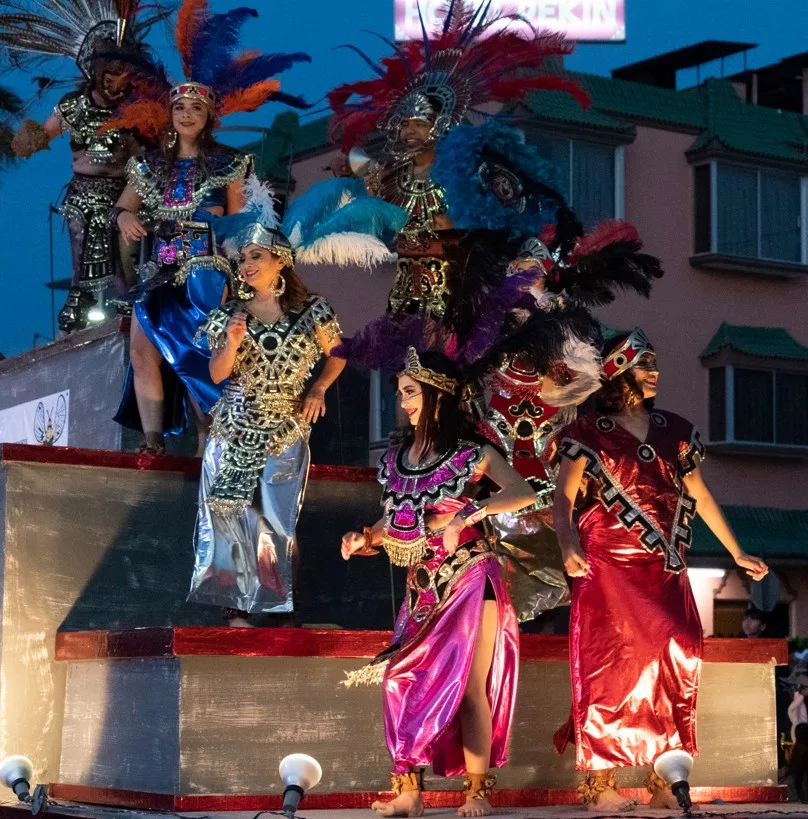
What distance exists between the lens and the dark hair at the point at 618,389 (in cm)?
669

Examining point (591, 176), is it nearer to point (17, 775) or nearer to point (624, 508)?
point (624, 508)

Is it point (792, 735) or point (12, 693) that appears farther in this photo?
point (792, 735)

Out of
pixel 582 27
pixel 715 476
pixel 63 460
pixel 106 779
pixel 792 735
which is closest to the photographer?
pixel 106 779

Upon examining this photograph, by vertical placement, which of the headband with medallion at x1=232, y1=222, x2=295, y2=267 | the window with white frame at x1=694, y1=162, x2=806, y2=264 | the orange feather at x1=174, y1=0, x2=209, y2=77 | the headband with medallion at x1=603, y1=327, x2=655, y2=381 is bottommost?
the headband with medallion at x1=603, y1=327, x2=655, y2=381

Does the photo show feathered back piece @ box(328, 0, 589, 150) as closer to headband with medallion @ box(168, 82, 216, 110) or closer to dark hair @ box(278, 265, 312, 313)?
headband with medallion @ box(168, 82, 216, 110)

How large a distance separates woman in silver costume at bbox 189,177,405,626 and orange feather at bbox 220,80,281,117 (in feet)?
3.21

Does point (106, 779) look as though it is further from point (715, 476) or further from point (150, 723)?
point (715, 476)

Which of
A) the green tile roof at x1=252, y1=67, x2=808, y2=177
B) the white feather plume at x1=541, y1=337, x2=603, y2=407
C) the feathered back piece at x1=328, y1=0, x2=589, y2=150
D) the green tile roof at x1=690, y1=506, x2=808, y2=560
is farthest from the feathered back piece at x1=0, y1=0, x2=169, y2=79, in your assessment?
the green tile roof at x1=690, y1=506, x2=808, y2=560

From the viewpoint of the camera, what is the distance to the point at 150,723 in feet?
21.6

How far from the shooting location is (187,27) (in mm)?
8039

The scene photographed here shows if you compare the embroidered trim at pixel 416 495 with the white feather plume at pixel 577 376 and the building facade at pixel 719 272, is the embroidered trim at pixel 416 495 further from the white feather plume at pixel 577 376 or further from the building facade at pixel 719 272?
the building facade at pixel 719 272

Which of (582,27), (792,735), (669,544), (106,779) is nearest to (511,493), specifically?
(669,544)

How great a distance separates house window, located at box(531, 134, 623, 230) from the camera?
70.1 ft

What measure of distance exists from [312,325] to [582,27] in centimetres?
1864
